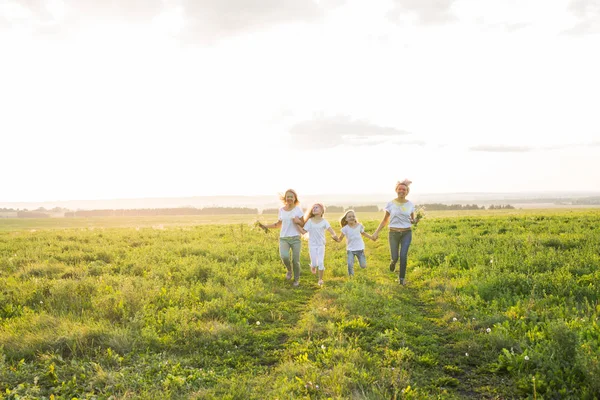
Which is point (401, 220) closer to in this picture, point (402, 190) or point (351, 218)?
point (402, 190)

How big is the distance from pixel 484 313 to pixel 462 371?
2513 mm

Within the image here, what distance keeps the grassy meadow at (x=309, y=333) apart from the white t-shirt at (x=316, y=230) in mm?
1276

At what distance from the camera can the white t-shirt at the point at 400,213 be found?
1100 centimetres

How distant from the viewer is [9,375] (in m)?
5.69

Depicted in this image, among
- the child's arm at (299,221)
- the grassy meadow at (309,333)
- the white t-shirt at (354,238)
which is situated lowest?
the grassy meadow at (309,333)

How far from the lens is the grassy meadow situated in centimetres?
516

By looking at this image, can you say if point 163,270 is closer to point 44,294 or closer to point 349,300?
point 44,294

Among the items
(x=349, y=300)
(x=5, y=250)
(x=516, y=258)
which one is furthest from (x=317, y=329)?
(x=5, y=250)

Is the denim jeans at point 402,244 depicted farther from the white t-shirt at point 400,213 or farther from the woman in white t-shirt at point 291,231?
the woman in white t-shirt at point 291,231

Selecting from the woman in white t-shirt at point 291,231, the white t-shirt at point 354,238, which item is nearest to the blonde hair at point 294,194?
the woman in white t-shirt at point 291,231

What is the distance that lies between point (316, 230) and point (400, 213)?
2485mm

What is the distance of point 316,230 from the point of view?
11.4 metres

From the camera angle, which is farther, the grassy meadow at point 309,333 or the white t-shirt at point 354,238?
the white t-shirt at point 354,238

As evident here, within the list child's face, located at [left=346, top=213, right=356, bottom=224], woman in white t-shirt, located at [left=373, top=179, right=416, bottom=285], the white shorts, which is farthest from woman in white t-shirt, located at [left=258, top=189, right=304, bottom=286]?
woman in white t-shirt, located at [left=373, top=179, right=416, bottom=285]
